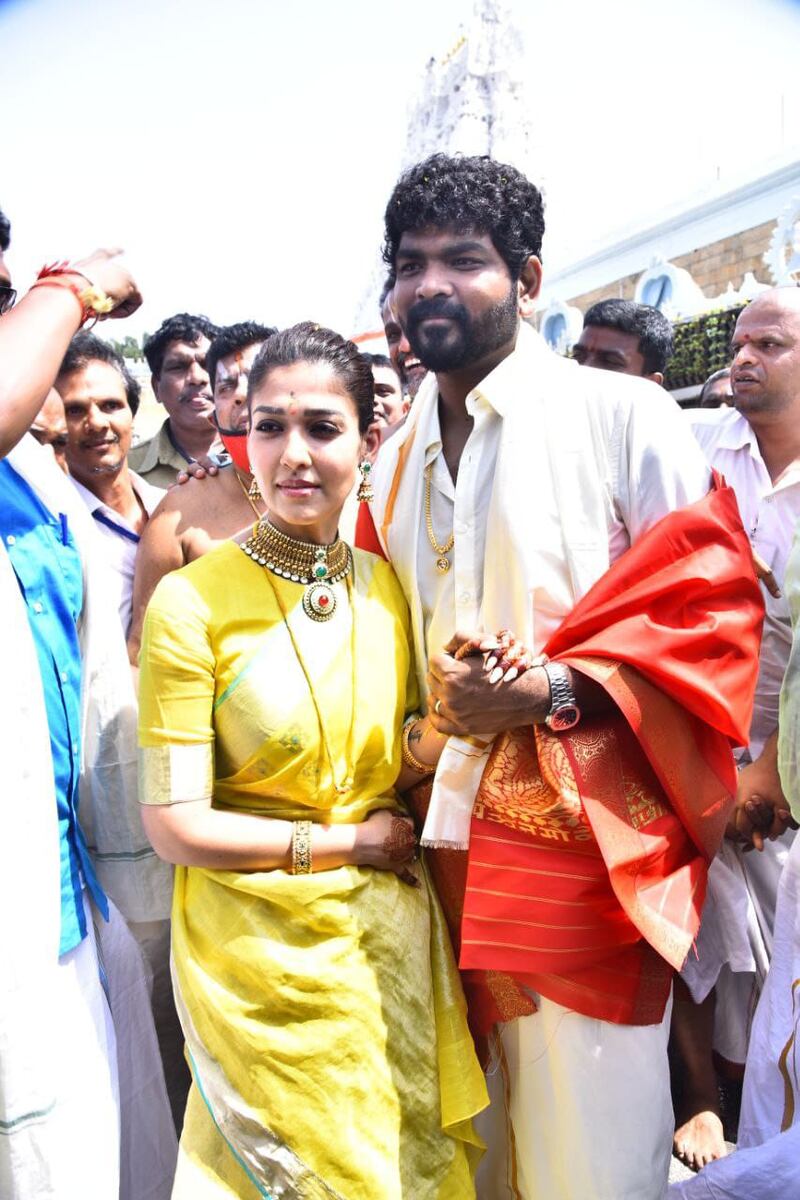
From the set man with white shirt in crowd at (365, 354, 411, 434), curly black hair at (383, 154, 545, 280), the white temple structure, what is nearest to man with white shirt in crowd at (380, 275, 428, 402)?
man with white shirt in crowd at (365, 354, 411, 434)

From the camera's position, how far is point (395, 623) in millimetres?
2217

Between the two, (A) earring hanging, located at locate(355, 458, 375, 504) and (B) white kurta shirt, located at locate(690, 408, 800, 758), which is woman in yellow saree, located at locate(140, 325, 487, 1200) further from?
(B) white kurta shirt, located at locate(690, 408, 800, 758)

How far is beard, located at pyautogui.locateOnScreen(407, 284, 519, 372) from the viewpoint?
7.17 feet

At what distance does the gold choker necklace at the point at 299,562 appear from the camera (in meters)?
2.09

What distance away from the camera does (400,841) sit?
6.77 feet

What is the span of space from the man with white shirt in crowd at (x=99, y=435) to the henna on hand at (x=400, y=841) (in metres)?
1.26

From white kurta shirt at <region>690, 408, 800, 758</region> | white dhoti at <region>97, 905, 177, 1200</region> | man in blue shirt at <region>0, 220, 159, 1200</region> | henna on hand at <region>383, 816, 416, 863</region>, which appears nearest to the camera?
man in blue shirt at <region>0, 220, 159, 1200</region>

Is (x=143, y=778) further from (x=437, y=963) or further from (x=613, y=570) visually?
(x=613, y=570)

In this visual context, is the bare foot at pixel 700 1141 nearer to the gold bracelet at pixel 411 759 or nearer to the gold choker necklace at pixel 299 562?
the gold bracelet at pixel 411 759

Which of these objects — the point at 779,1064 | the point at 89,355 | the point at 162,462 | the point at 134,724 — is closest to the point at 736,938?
the point at 779,1064

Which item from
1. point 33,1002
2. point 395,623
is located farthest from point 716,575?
point 33,1002

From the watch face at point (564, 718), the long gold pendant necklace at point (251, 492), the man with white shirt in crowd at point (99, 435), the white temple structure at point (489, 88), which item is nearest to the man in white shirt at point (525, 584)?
the watch face at point (564, 718)

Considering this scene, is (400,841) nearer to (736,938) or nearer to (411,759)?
(411,759)

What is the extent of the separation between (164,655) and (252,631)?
19cm
